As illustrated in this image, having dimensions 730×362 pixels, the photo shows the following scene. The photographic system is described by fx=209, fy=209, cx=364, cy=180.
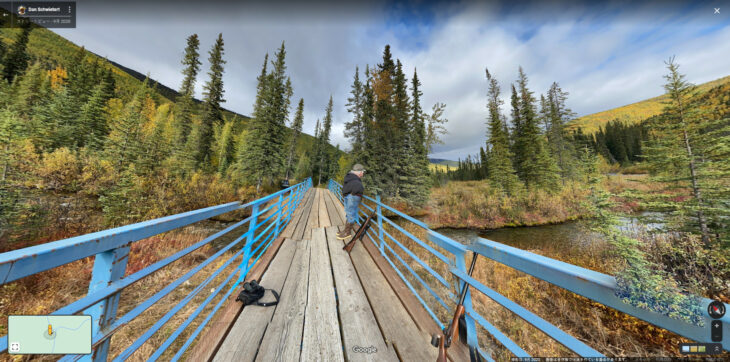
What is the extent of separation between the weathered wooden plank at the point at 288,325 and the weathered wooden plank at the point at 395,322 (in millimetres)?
860

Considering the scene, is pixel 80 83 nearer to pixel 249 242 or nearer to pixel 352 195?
pixel 352 195

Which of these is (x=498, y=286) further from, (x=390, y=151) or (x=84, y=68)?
(x=84, y=68)

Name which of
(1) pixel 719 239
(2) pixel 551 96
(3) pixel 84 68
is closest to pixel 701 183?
(1) pixel 719 239

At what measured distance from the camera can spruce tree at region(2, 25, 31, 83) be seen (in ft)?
88.5

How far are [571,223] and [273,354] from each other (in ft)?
66.8

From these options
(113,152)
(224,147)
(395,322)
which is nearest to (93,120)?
(224,147)

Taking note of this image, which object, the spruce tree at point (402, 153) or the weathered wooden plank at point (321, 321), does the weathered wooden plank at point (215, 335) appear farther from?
the spruce tree at point (402, 153)

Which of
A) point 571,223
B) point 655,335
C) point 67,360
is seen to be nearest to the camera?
point 67,360

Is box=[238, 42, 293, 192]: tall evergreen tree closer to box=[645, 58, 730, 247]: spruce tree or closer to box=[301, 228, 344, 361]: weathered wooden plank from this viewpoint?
box=[301, 228, 344, 361]: weathered wooden plank

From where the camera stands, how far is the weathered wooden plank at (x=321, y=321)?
196 cm

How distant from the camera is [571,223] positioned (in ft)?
49.0

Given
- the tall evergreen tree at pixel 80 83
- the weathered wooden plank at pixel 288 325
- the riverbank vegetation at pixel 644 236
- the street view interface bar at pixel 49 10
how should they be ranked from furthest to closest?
the tall evergreen tree at pixel 80 83 < the street view interface bar at pixel 49 10 < the riverbank vegetation at pixel 644 236 < the weathered wooden plank at pixel 288 325

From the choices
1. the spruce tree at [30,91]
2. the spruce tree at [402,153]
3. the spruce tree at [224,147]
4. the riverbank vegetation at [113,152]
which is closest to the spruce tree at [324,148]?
the riverbank vegetation at [113,152]

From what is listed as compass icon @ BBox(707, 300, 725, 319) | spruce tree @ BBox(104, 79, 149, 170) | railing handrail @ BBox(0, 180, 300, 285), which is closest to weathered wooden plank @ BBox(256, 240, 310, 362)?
railing handrail @ BBox(0, 180, 300, 285)
